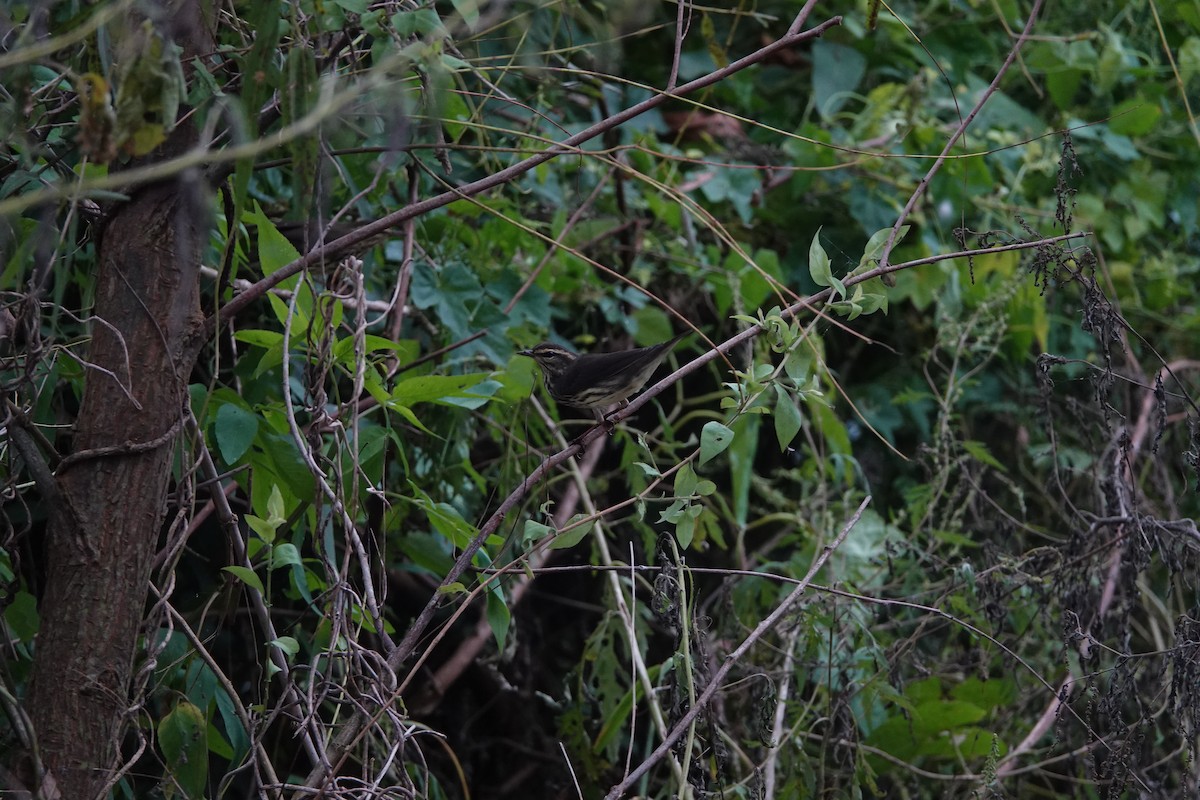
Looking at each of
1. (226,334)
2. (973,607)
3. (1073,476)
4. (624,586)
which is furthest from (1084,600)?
(226,334)

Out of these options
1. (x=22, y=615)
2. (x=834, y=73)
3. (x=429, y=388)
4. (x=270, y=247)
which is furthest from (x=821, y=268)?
(x=834, y=73)

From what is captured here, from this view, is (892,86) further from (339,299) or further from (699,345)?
(339,299)

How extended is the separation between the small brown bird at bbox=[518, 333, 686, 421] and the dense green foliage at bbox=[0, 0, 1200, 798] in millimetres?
129

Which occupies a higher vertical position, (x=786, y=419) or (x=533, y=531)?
(x=786, y=419)

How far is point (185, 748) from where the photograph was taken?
81.7 inches

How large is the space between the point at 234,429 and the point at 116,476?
0.33m

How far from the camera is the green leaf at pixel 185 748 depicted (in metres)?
2.06

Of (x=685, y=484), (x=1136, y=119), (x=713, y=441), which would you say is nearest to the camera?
(x=713, y=441)

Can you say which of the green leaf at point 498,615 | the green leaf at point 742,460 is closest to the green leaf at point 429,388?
the green leaf at point 498,615

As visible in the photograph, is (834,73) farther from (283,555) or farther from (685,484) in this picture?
(283,555)

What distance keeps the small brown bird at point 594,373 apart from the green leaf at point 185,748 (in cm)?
180

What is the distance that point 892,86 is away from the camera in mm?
4938

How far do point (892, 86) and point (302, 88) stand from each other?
3.74 m

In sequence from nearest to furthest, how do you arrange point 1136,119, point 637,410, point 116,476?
point 116,476
point 637,410
point 1136,119
